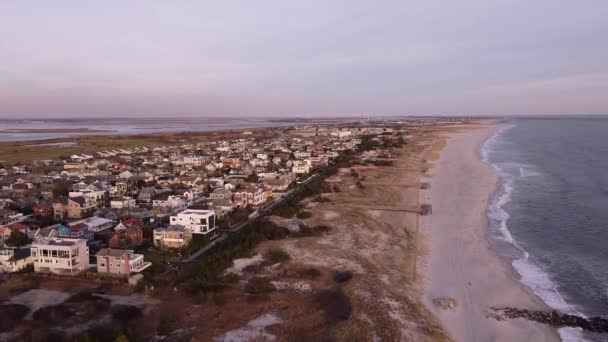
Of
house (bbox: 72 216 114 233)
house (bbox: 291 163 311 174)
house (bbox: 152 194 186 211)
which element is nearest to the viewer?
house (bbox: 72 216 114 233)

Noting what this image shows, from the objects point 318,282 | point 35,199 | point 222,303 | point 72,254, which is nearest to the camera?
point 222,303

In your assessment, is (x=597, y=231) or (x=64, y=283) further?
(x=597, y=231)

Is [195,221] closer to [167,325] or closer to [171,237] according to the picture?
[171,237]

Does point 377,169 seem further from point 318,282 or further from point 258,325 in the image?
point 258,325

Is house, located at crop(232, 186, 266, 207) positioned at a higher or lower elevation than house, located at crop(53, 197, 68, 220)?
higher

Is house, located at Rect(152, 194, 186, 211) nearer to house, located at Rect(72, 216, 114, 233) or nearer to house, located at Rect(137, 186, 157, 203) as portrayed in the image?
house, located at Rect(137, 186, 157, 203)

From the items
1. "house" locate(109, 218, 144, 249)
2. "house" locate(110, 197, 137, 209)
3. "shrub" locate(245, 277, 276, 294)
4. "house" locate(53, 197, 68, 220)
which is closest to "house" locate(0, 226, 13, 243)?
"house" locate(109, 218, 144, 249)


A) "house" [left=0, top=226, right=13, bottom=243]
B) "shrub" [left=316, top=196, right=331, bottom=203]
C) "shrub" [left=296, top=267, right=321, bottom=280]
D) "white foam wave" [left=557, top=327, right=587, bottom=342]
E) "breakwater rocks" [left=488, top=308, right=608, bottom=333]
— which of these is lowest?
"white foam wave" [left=557, top=327, right=587, bottom=342]

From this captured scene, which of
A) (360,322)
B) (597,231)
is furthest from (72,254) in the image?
(597,231)
